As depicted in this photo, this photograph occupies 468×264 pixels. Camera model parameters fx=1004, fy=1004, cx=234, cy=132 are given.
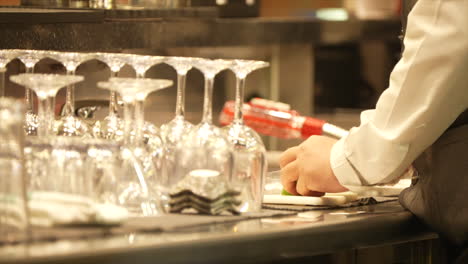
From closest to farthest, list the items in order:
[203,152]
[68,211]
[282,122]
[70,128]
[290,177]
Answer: [68,211] → [203,152] → [70,128] → [290,177] → [282,122]

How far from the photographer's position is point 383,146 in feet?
7.34

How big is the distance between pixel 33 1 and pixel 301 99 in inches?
126

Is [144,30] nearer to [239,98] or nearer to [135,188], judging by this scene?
[239,98]

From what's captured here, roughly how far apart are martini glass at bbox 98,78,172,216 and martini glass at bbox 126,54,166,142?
0.03 m

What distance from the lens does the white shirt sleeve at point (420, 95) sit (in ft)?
7.03

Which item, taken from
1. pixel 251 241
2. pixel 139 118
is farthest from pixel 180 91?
pixel 251 241

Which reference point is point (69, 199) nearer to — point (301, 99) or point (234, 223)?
point (234, 223)

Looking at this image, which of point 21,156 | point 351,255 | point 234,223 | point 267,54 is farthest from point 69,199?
point 267,54

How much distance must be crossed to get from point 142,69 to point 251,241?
0.54 metres

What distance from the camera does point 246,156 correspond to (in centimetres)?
219

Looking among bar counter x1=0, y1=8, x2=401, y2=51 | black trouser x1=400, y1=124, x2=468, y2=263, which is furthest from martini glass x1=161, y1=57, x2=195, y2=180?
bar counter x1=0, y1=8, x2=401, y2=51

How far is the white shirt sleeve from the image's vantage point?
84.4 inches

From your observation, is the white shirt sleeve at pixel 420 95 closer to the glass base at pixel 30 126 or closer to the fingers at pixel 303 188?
the fingers at pixel 303 188

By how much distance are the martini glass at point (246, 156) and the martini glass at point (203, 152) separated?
1.4 inches
